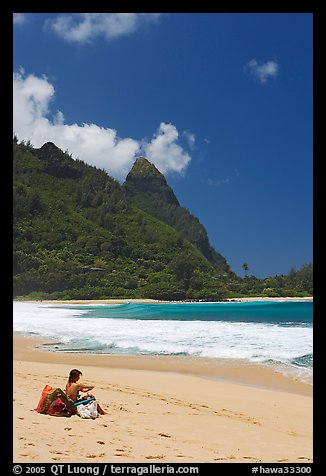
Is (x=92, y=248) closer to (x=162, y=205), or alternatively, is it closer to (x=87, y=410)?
(x=162, y=205)

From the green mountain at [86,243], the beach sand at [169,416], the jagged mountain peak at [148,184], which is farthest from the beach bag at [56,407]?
the jagged mountain peak at [148,184]

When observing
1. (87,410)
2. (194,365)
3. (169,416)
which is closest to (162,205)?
(194,365)

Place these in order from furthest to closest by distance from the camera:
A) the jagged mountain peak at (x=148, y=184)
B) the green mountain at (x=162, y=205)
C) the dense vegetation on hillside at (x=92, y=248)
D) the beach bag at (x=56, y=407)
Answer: the jagged mountain peak at (x=148, y=184) < the green mountain at (x=162, y=205) < the dense vegetation on hillside at (x=92, y=248) < the beach bag at (x=56, y=407)

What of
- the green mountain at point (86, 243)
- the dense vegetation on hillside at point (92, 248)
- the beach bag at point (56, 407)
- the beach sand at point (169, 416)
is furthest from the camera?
the dense vegetation on hillside at point (92, 248)

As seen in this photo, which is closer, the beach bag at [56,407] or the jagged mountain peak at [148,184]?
the beach bag at [56,407]

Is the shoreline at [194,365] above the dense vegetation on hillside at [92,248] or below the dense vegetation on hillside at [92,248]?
below

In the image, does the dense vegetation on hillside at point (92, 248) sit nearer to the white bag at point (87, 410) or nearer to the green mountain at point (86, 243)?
the green mountain at point (86, 243)

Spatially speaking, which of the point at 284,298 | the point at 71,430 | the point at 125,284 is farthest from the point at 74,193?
the point at 71,430

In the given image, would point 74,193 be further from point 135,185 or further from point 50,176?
point 135,185
